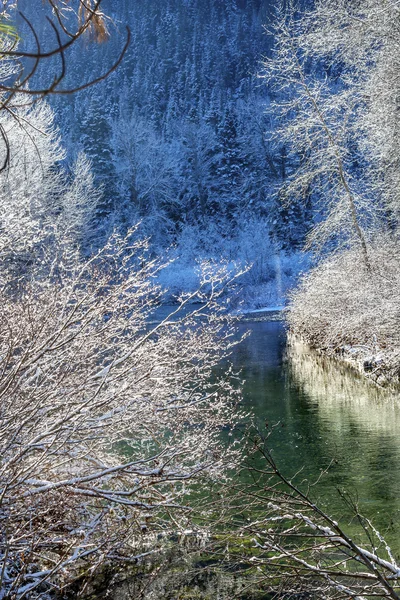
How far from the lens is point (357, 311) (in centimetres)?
1284

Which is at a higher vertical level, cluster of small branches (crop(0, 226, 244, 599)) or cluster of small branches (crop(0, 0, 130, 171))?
cluster of small branches (crop(0, 0, 130, 171))

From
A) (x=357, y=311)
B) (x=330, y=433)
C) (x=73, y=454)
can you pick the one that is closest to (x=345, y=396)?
(x=330, y=433)

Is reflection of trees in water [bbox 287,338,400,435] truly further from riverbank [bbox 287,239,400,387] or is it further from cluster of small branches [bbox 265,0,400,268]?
cluster of small branches [bbox 265,0,400,268]

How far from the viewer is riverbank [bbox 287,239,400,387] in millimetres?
11000

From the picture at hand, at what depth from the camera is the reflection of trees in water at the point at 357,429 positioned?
19.8ft

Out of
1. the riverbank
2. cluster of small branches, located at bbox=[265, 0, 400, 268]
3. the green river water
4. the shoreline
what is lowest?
the green river water

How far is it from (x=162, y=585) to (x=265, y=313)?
23.7 m

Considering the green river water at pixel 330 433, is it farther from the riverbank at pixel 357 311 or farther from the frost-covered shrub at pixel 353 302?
the frost-covered shrub at pixel 353 302

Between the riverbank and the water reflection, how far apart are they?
1.69 ft

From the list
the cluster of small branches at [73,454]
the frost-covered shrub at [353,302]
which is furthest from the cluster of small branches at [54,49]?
the frost-covered shrub at [353,302]

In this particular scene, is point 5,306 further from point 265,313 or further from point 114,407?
point 265,313

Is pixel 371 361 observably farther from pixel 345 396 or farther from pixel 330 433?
pixel 330 433

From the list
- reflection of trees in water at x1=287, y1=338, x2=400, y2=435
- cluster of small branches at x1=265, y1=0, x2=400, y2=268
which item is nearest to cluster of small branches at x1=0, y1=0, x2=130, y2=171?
reflection of trees in water at x1=287, y1=338, x2=400, y2=435

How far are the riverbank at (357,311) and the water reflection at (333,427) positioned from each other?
51 centimetres
